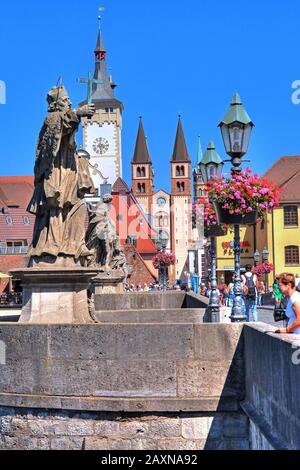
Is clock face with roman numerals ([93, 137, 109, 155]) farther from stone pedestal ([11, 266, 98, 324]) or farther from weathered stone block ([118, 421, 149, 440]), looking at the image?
weathered stone block ([118, 421, 149, 440])

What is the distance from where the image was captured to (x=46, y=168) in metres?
9.52

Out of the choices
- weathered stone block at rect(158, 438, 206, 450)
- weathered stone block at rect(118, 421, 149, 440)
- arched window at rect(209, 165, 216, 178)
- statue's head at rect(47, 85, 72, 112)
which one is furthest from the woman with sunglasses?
arched window at rect(209, 165, 216, 178)

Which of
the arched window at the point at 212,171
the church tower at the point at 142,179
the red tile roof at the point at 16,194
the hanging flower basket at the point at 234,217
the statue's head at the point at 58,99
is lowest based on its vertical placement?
the hanging flower basket at the point at 234,217

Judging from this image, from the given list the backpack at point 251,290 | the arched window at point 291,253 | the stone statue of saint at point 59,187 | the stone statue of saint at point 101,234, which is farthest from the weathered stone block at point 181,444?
the arched window at point 291,253

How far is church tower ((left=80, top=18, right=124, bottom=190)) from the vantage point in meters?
120

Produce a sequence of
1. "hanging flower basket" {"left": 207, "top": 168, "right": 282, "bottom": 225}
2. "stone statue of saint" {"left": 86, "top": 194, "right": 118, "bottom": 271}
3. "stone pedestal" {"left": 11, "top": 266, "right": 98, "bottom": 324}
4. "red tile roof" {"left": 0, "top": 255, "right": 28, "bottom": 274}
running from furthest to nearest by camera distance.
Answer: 1. "red tile roof" {"left": 0, "top": 255, "right": 28, "bottom": 274}
2. "stone statue of saint" {"left": 86, "top": 194, "right": 118, "bottom": 271}
3. "hanging flower basket" {"left": 207, "top": 168, "right": 282, "bottom": 225}
4. "stone pedestal" {"left": 11, "top": 266, "right": 98, "bottom": 324}

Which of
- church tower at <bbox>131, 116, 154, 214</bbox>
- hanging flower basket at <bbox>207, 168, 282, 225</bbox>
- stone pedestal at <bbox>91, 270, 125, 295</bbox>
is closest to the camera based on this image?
hanging flower basket at <bbox>207, 168, 282, 225</bbox>

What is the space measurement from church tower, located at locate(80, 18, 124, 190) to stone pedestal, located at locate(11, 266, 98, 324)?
10871 cm

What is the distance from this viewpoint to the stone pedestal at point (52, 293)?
29.8 ft

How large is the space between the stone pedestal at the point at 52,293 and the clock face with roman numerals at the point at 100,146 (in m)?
112

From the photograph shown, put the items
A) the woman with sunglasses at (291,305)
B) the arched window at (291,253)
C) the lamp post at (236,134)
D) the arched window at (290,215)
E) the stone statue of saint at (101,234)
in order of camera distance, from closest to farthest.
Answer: the woman with sunglasses at (291,305), the lamp post at (236,134), the stone statue of saint at (101,234), the arched window at (290,215), the arched window at (291,253)

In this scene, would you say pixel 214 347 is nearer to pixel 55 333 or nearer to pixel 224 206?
pixel 55 333

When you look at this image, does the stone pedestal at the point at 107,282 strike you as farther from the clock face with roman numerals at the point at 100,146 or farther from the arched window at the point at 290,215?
the clock face with roman numerals at the point at 100,146

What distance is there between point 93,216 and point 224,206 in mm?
6939
